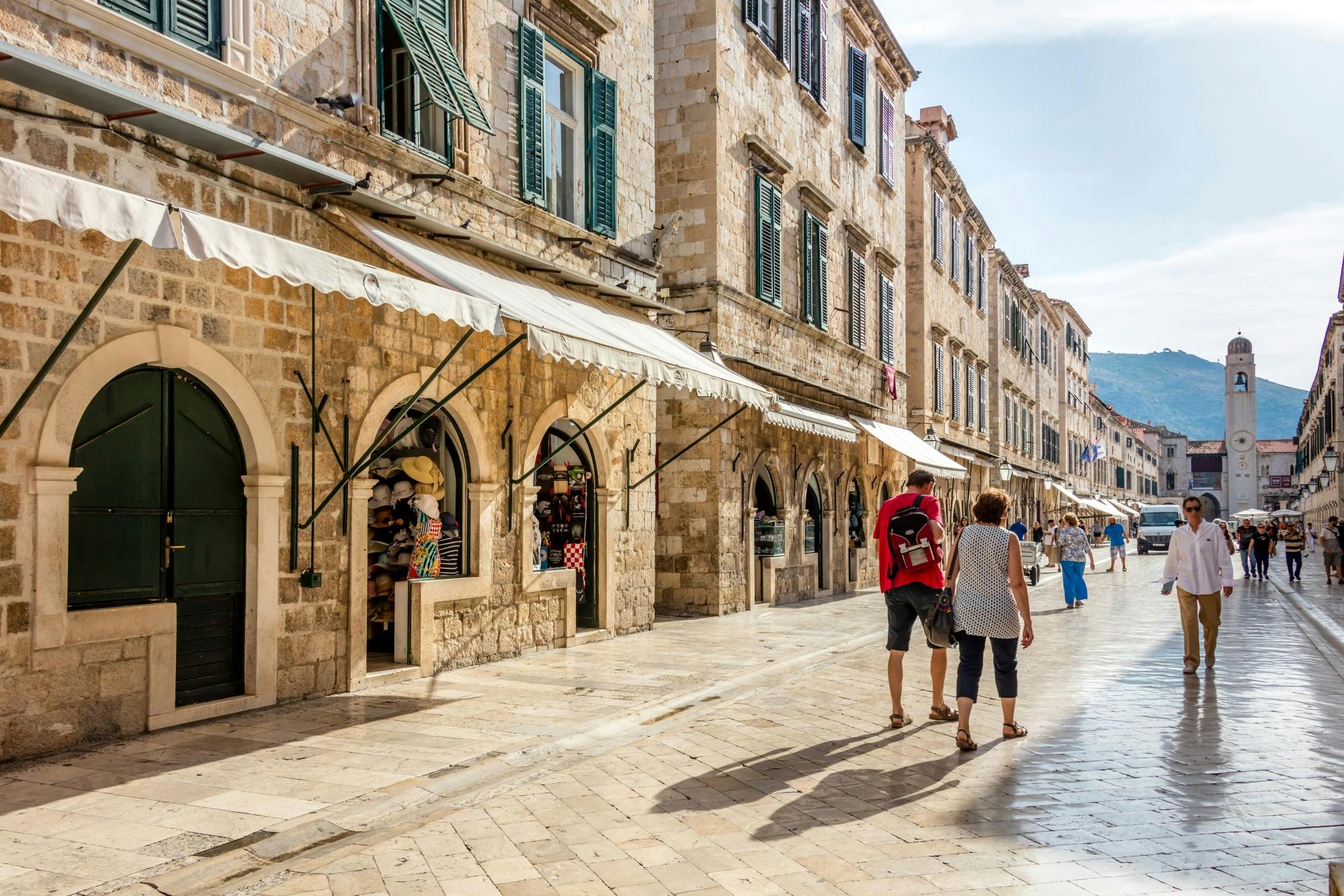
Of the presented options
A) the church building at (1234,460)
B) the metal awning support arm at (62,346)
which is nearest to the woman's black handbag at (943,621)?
the metal awning support arm at (62,346)

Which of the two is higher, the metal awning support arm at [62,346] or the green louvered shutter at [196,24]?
the green louvered shutter at [196,24]

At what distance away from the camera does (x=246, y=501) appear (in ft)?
27.9

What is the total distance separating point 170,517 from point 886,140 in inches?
860

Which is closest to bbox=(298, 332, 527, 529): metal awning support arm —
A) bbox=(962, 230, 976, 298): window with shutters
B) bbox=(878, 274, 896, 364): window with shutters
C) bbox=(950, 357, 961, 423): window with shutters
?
bbox=(878, 274, 896, 364): window with shutters

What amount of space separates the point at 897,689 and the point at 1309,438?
68.9 metres

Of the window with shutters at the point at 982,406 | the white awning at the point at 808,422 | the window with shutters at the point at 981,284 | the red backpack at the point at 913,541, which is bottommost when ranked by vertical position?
the red backpack at the point at 913,541

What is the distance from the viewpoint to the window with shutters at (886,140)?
2606cm

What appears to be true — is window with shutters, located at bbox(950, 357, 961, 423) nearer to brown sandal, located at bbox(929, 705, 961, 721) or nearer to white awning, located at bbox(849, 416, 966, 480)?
white awning, located at bbox(849, 416, 966, 480)

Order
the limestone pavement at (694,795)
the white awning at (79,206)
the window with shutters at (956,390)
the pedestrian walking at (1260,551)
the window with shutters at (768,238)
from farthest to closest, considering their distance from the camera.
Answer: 1. the window with shutters at (956,390)
2. the pedestrian walking at (1260,551)
3. the window with shutters at (768,238)
4. the white awning at (79,206)
5. the limestone pavement at (694,795)

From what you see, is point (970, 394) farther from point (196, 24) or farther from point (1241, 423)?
point (1241, 423)

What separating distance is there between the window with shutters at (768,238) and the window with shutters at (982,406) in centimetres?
2015

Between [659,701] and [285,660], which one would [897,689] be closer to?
[659,701]

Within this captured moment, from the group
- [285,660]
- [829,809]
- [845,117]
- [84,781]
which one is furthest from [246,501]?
[845,117]

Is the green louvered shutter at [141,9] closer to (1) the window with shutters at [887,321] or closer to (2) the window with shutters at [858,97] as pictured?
(2) the window with shutters at [858,97]
